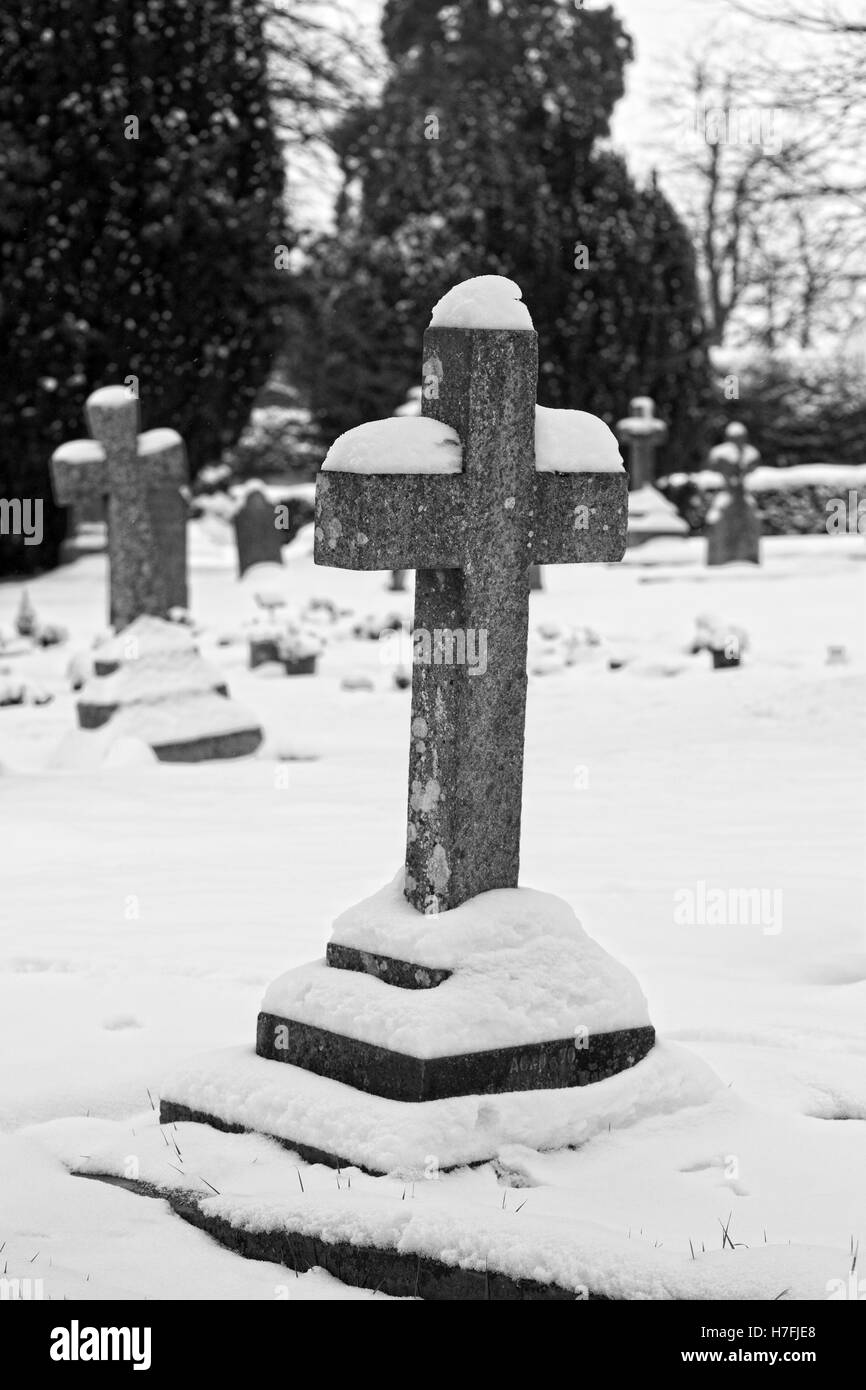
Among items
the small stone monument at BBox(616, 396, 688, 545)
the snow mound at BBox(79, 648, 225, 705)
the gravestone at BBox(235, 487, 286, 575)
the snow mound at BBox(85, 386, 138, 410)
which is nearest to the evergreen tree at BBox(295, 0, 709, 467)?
the small stone monument at BBox(616, 396, 688, 545)

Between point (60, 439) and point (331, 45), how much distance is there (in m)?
8.63

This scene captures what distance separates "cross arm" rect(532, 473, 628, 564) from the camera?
400cm

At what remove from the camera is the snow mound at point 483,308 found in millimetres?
3840

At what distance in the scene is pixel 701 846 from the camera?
6699 mm

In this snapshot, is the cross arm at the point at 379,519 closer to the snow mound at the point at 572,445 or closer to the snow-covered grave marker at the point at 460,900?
the snow-covered grave marker at the point at 460,900

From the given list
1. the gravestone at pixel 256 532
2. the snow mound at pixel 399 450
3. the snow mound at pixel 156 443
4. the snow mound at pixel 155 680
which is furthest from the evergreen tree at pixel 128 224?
the snow mound at pixel 399 450

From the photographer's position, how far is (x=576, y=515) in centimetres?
404

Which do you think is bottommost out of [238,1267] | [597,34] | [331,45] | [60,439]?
[238,1267]

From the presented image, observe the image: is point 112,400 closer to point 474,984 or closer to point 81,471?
point 81,471

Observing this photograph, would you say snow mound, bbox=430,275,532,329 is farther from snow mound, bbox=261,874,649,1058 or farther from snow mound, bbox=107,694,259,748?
snow mound, bbox=107,694,259,748

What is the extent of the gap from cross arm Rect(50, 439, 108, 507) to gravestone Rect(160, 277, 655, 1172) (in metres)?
Result: 7.60

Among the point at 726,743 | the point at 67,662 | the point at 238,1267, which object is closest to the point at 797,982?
the point at 238,1267

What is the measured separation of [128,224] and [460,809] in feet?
53.8
